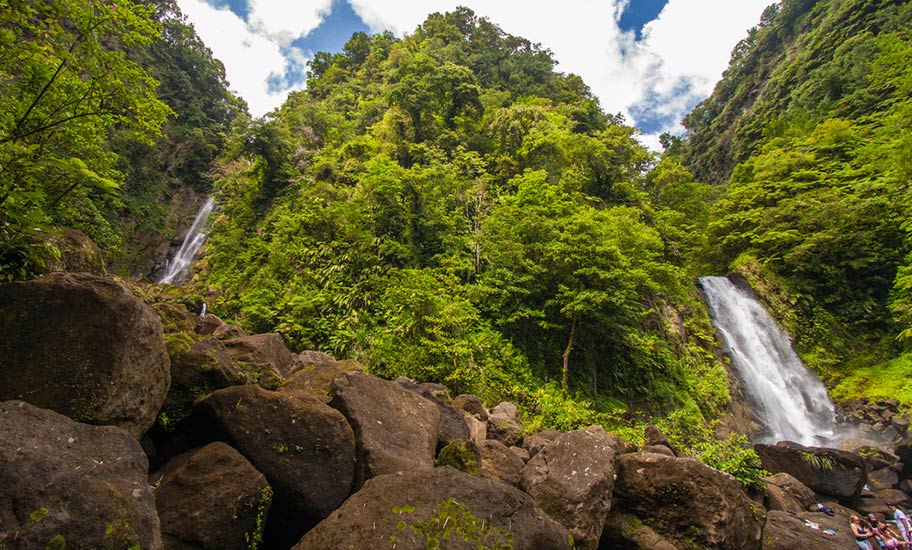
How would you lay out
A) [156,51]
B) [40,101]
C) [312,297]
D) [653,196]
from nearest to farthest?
1. [40,101]
2. [312,297]
3. [653,196]
4. [156,51]

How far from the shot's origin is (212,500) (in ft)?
9.99

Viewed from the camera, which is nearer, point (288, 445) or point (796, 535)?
point (288, 445)

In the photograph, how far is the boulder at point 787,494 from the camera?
802 cm

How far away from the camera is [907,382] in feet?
51.0

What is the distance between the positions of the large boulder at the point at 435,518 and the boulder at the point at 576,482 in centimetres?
98

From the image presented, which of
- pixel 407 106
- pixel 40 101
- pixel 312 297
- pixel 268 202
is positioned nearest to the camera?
pixel 40 101

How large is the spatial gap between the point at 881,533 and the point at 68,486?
13464 mm

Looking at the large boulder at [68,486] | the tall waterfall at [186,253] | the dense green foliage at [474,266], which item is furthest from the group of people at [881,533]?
the tall waterfall at [186,253]

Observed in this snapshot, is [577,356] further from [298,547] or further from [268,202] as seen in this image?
[268,202]

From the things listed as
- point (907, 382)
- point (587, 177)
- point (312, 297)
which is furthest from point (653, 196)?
point (312, 297)

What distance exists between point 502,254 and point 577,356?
4128 millimetres

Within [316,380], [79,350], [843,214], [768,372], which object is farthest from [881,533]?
[843,214]

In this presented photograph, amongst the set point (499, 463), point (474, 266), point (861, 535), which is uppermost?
point (474, 266)

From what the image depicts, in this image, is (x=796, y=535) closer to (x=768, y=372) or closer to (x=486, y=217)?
(x=486, y=217)
